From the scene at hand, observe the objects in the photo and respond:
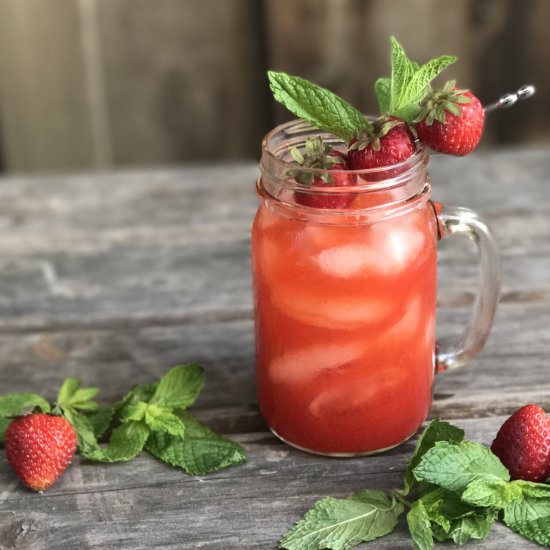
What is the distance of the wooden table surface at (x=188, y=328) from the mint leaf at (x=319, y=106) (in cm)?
36

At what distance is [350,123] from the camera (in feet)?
3.03

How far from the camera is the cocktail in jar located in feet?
3.00

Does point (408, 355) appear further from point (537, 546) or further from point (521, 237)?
point (521, 237)

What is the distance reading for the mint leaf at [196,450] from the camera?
100cm

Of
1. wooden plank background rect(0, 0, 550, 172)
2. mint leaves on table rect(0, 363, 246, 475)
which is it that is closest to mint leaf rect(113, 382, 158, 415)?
mint leaves on table rect(0, 363, 246, 475)

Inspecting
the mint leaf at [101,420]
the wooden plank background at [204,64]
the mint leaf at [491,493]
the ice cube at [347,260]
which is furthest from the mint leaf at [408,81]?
the wooden plank background at [204,64]

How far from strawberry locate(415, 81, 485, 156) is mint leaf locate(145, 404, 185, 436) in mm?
409

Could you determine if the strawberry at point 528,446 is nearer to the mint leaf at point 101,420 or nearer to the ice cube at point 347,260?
the ice cube at point 347,260

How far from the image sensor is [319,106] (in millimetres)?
928


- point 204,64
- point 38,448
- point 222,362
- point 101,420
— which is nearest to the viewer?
point 38,448

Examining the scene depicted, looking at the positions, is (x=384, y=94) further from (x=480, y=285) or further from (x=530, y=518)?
(x=530, y=518)

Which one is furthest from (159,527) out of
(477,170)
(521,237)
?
(477,170)

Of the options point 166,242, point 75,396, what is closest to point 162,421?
point 75,396

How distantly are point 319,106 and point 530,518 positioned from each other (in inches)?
17.5
